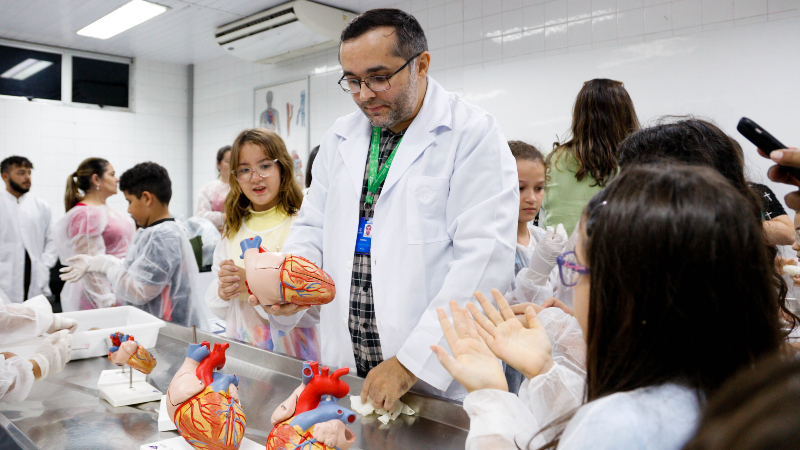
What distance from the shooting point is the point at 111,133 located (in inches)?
255

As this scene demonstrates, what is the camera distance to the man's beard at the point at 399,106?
1.55 meters

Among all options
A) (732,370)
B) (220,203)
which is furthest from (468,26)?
(732,370)

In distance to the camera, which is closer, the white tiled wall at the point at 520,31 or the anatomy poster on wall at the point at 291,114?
the white tiled wall at the point at 520,31

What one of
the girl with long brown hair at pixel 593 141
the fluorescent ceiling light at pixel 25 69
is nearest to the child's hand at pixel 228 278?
the girl with long brown hair at pixel 593 141

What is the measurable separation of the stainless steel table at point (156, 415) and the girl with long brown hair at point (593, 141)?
4.35 ft

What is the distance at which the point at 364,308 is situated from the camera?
62.9 inches

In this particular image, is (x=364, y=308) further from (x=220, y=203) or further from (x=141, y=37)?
(x=141, y=37)

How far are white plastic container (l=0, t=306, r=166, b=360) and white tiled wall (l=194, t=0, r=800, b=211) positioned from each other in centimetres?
267

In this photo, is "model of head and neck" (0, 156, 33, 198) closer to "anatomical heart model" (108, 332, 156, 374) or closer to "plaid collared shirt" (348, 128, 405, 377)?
"anatomical heart model" (108, 332, 156, 374)

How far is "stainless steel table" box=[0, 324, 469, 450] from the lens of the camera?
1.21 metres

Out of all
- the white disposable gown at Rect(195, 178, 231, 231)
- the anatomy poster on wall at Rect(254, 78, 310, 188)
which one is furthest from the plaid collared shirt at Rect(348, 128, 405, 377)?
the anatomy poster on wall at Rect(254, 78, 310, 188)

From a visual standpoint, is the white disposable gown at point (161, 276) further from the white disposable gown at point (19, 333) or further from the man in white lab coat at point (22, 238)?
the man in white lab coat at point (22, 238)

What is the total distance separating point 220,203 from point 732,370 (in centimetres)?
451

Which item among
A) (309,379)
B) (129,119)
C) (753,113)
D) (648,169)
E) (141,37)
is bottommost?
(309,379)
